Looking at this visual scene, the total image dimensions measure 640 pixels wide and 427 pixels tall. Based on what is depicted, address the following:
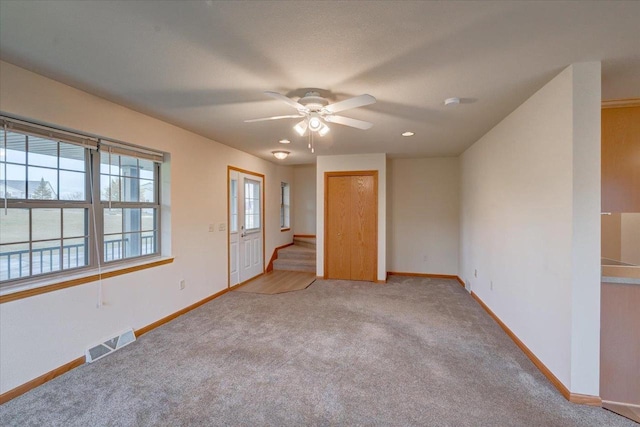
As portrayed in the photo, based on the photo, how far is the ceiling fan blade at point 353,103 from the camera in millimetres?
2074

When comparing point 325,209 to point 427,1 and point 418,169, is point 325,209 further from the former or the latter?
point 427,1

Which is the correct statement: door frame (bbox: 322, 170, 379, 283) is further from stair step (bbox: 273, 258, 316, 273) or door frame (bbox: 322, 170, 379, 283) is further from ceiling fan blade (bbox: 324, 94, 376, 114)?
ceiling fan blade (bbox: 324, 94, 376, 114)

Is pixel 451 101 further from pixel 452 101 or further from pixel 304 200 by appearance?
pixel 304 200

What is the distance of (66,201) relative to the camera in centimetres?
258

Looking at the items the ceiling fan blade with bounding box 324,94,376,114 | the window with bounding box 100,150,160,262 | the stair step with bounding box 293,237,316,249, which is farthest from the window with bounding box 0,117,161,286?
the stair step with bounding box 293,237,316,249

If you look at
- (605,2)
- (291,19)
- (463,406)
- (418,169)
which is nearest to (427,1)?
(291,19)

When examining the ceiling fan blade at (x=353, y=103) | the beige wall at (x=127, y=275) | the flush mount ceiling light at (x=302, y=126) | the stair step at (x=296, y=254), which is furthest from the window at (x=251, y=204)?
the ceiling fan blade at (x=353, y=103)

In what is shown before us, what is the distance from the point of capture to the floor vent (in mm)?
2588

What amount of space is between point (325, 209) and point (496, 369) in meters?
3.70

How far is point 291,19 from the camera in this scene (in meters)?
1.57

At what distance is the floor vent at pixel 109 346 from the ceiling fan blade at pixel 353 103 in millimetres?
2984

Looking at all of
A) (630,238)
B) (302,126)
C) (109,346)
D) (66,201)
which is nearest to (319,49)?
(302,126)

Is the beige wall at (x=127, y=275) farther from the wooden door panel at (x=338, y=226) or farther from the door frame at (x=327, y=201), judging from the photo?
the wooden door panel at (x=338, y=226)

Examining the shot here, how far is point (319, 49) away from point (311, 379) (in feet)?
7.99
